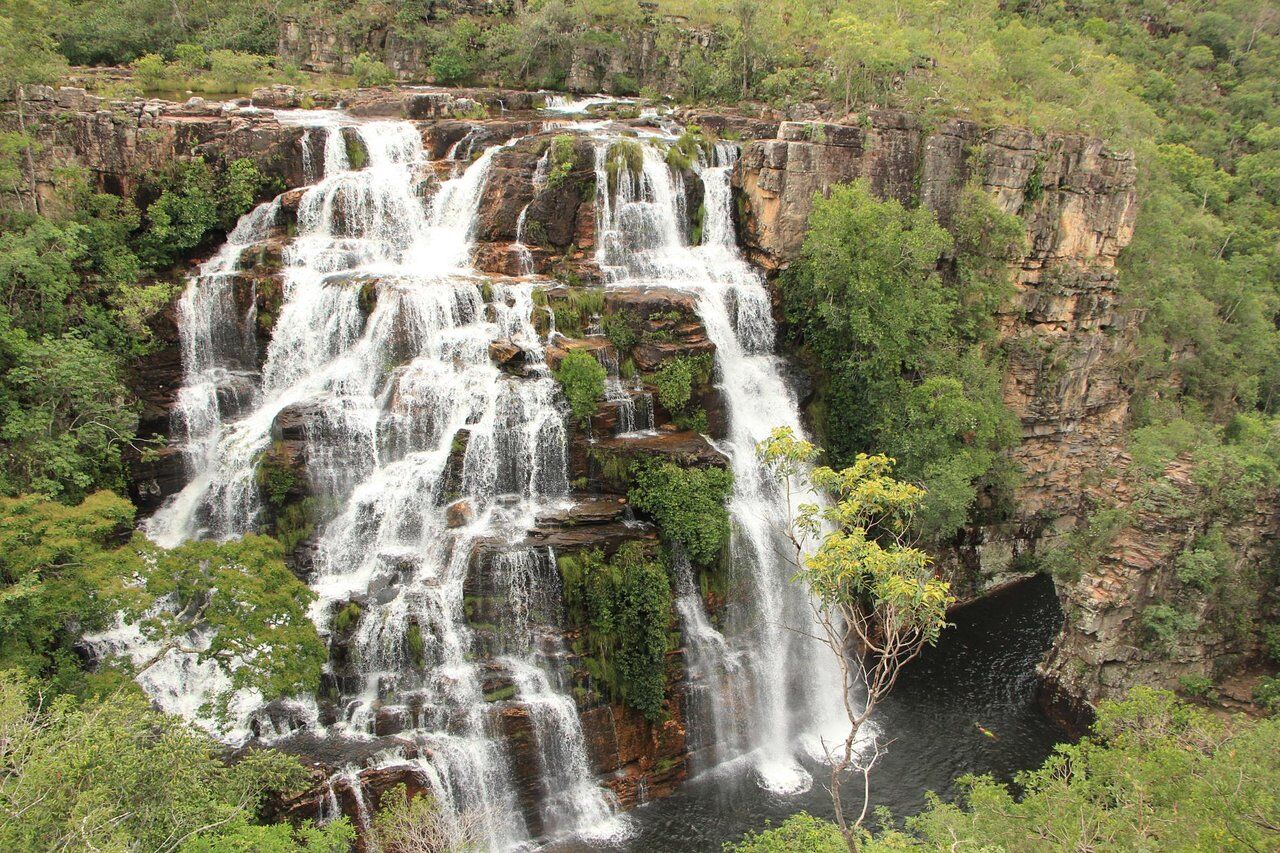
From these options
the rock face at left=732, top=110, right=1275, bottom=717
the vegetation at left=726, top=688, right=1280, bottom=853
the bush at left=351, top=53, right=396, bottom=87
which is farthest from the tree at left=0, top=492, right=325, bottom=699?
the bush at left=351, top=53, right=396, bottom=87

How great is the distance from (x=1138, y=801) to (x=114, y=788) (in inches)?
619

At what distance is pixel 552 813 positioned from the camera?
59.6 feet

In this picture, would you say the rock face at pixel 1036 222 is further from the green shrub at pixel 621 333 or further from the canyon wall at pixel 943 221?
the green shrub at pixel 621 333

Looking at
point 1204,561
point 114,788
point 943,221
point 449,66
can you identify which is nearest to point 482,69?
point 449,66

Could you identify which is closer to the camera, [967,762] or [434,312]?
[967,762]

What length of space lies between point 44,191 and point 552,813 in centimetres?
2356

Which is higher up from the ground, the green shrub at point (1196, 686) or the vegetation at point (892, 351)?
the vegetation at point (892, 351)

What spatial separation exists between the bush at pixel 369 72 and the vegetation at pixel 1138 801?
35732 mm

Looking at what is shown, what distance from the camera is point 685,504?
20.7 metres

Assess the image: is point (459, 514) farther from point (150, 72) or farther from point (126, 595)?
point (150, 72)

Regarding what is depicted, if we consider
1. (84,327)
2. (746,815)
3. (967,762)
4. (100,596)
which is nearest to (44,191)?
(84,327)

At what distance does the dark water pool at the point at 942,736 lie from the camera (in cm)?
1856

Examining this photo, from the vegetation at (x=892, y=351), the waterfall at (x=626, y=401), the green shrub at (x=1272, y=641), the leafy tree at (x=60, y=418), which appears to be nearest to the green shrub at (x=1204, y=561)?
the green shrub at (x=1272, y=641)

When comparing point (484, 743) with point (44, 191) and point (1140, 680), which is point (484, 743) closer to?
point (1140, 680)
